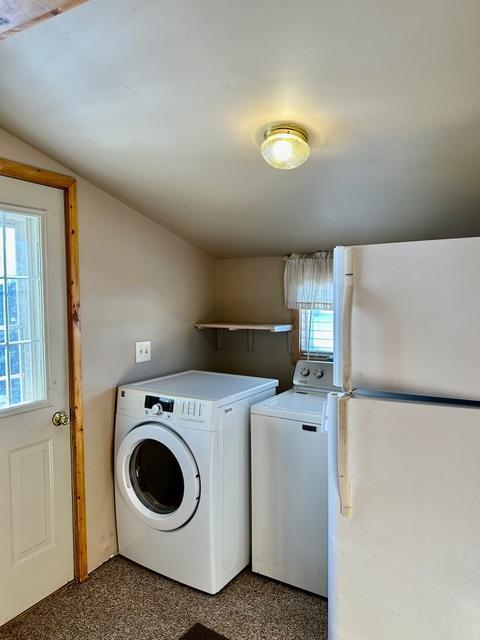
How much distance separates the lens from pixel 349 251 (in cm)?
129

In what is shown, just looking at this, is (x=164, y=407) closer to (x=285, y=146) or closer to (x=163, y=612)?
(x=163, y=612)

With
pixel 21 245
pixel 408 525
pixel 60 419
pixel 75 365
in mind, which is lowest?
pixel 408 525

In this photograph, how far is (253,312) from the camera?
10.2ft

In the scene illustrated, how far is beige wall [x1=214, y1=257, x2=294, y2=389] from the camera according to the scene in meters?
2.99

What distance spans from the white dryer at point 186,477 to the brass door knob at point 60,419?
28cm

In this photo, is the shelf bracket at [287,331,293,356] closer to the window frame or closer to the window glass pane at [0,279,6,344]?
the window frame

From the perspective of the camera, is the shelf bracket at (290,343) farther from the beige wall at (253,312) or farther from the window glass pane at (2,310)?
the window glass pane at (2,310)

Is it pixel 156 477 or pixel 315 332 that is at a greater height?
pixel 315 332

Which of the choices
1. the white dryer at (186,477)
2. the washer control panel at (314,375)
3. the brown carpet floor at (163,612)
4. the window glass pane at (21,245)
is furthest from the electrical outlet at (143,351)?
the brown carpet floor at (163,612)

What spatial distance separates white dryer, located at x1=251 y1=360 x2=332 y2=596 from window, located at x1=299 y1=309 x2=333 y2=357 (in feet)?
2.17

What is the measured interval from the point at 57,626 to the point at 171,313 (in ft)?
5.61

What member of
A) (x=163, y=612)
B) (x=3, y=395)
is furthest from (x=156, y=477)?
(x=3, y=395)

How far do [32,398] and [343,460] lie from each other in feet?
4.88

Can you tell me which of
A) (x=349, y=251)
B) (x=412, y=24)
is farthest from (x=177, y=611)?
(x=412, y=24)
